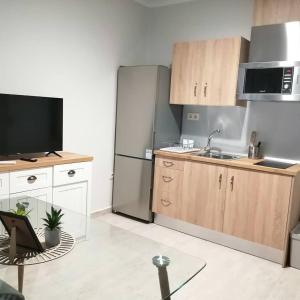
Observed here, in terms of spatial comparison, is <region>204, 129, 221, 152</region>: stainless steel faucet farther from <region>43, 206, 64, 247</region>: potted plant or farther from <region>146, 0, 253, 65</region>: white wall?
<region>43, 206, 64, 247</region>: potted plant

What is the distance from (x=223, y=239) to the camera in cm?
323

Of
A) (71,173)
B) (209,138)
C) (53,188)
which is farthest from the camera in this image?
(209,138)

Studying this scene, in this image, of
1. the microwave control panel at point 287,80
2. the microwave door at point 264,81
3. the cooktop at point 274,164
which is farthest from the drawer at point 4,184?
the microwave control panel at point 287,80

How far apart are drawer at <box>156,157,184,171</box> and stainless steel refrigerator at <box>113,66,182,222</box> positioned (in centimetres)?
10

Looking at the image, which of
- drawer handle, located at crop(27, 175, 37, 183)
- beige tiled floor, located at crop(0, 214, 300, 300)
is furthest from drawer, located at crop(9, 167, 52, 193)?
beige tiled floor, located at crop(0, 214, 300, 300)

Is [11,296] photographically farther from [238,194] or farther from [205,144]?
[205,144]

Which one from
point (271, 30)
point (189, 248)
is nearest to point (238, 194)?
point (189, 248)

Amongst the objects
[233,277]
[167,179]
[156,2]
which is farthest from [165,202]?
[156,2]

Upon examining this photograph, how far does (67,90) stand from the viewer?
338cm

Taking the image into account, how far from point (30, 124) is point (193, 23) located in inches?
91.3

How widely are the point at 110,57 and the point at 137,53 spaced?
51cm

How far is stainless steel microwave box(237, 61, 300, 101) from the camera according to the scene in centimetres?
287

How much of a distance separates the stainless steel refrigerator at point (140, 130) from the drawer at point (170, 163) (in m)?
0.10

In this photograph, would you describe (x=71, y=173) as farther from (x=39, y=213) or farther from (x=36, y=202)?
(x=39, y=213)
